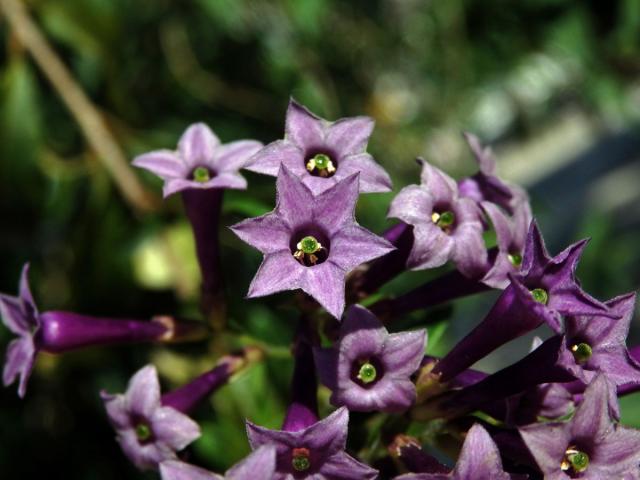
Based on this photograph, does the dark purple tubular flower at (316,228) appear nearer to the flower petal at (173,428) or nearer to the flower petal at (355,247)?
the flower petal at (355,247)

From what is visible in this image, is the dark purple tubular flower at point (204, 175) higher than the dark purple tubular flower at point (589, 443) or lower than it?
higher

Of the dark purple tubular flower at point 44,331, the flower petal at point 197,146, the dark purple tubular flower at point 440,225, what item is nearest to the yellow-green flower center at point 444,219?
the dark purple tubular flower at point 440,225

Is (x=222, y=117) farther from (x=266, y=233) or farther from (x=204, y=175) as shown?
(x=266, y=233)

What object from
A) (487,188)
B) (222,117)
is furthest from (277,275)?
(222,117)

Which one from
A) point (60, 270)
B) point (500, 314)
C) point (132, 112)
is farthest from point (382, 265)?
point (60, 270)

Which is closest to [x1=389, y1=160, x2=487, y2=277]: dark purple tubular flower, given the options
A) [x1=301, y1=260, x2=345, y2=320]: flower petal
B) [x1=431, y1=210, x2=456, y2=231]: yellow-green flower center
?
[x1=431, y1=210, x2=456, y2=231]: yellow-green flower center

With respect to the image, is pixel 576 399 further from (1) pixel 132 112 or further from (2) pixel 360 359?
(1) pixel 132 112
